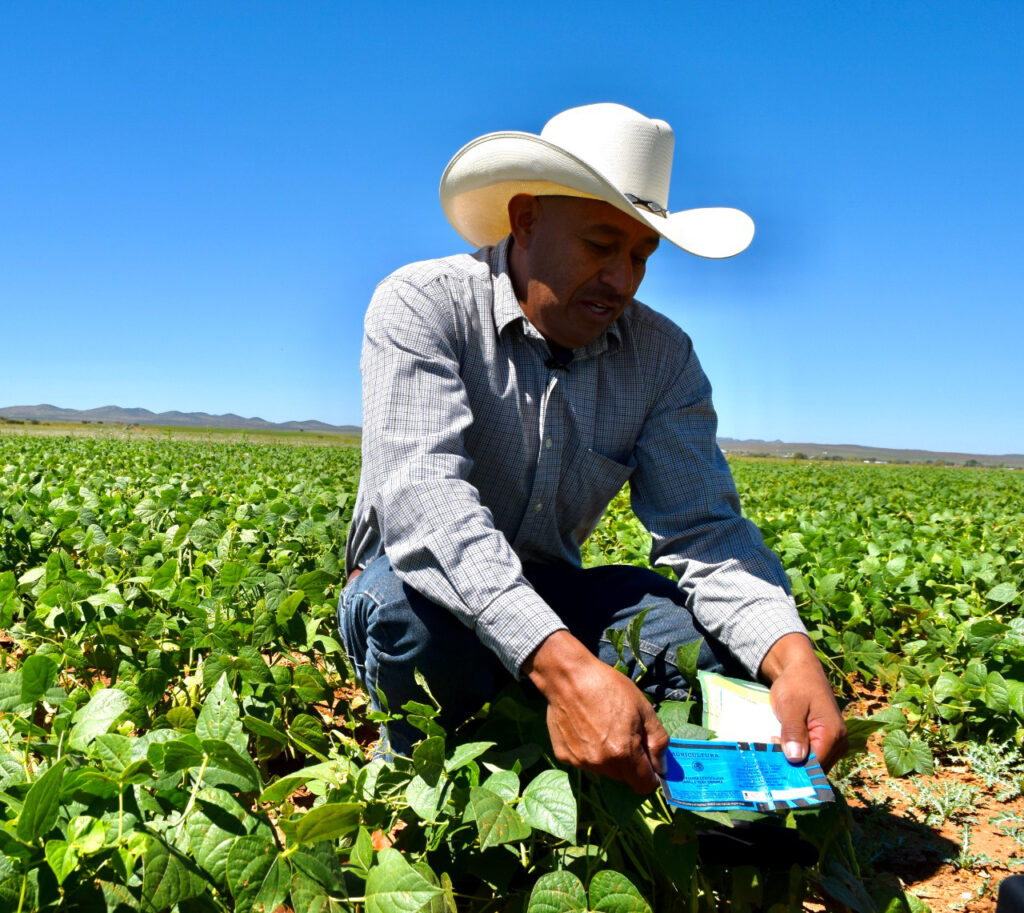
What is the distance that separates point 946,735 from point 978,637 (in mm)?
291

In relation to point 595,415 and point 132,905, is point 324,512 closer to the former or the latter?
point 595,415

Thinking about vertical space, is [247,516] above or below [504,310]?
below

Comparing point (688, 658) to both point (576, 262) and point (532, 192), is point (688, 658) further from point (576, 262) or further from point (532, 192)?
point (532, 192)

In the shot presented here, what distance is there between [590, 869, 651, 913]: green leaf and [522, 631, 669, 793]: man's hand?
15 cm

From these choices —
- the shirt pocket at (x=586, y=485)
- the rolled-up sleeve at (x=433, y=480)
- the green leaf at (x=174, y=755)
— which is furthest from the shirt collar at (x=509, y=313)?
the green leaf at (x=174, y=755)

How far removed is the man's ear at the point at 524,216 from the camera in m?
1.99

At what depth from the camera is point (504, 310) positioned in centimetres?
199

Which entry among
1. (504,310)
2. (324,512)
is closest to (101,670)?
(504,310)

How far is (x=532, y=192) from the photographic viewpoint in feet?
6.70

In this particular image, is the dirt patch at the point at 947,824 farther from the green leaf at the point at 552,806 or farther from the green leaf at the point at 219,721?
the green leaf at the point at 219,721

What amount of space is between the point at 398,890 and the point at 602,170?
144 centimetres

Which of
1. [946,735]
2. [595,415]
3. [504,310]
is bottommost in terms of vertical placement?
[946,735]

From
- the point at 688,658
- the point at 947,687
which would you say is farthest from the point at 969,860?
the point at 688,658

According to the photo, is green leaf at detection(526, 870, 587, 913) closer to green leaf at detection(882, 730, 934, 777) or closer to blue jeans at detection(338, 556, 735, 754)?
blue jeans at detection(338, 556, 735, 754)
